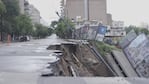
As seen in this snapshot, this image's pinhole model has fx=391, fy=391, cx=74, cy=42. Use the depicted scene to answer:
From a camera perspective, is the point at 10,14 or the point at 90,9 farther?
→ the point at 90,9

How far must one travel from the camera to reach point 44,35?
626ft

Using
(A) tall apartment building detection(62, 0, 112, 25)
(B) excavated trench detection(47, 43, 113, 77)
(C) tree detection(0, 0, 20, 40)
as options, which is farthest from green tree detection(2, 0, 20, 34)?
(A) tall apartment building detection(62, 0, 112, 25)

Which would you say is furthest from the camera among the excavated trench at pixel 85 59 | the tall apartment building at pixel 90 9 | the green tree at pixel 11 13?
the tall apartment building at pixel 90 9

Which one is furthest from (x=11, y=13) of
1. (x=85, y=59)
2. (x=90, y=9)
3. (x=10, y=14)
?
(x=90, y=9)

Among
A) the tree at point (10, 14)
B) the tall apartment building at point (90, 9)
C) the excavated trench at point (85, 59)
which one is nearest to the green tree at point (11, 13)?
the tree at point (10, 14)

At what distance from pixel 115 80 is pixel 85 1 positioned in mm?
154167

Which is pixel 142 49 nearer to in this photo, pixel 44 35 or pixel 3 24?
pixel 3 24

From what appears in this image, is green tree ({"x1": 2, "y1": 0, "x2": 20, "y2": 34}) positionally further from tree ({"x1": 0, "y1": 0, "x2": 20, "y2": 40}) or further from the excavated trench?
the excavated trench

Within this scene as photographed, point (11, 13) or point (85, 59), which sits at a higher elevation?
point (11, 13)

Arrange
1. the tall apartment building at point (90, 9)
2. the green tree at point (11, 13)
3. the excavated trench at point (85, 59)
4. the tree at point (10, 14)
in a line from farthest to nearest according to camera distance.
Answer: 1. the tall apartment building at point (90, 9)
2. the green tree at point (11, 13)
3. the tree at point (10, 14)
4. the excavated trench at point (85, 59)

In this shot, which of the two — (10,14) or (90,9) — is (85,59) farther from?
(90,9)

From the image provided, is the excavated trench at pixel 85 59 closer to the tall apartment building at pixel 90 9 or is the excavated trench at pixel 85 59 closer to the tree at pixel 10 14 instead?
the tree at pixel 10 14

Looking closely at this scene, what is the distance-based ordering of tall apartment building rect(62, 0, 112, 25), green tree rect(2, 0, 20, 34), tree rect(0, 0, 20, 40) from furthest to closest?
tall apartment building rect(62, 0, 112, 25) < green tree rect(2, 0, 20, 34) < tree rect(0, 0, 20, 40)

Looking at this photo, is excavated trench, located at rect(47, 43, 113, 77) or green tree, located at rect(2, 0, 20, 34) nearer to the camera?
excavated trench, located at rect(47, 43, 113, 77)
